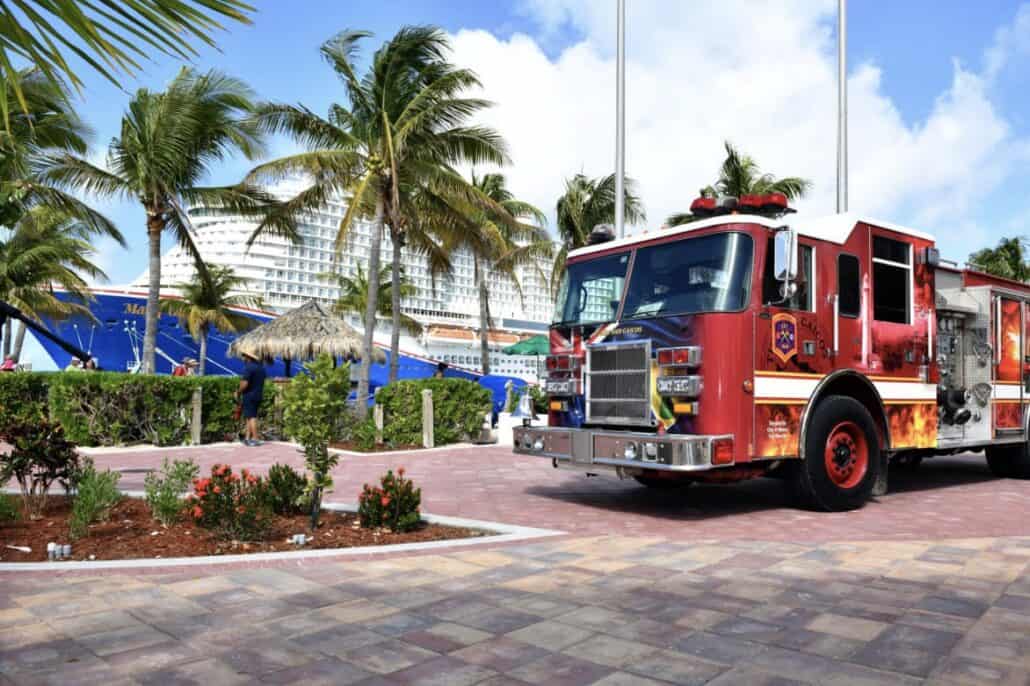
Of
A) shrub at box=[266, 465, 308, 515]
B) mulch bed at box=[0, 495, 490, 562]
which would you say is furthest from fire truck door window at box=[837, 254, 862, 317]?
shrub at box=[266, 465, 308, 515]

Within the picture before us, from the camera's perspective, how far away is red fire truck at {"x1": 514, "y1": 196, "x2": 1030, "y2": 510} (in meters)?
7.29

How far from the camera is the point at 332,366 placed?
6.47m

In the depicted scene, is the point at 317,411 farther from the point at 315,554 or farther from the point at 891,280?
the point at 891,280

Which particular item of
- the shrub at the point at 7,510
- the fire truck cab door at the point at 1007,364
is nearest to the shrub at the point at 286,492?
the shrub at the point at 7,510

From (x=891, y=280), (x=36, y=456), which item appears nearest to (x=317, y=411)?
(x=36, y=456)

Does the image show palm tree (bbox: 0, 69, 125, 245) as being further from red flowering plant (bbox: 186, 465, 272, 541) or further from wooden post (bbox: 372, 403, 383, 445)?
red flowering plant (bbox: 186, 465, 272, 541)

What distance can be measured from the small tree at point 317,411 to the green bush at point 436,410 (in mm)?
9375

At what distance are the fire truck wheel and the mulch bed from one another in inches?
130

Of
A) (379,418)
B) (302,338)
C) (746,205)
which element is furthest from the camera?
(302,338)

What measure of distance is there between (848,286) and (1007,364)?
11.6 feet

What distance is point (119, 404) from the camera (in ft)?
49.0

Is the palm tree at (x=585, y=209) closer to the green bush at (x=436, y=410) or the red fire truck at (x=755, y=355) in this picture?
the green bush at (x=436, y=410)

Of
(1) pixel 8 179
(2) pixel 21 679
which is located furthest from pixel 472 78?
(2) pixel 21 679

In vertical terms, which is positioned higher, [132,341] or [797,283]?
[132,341]
